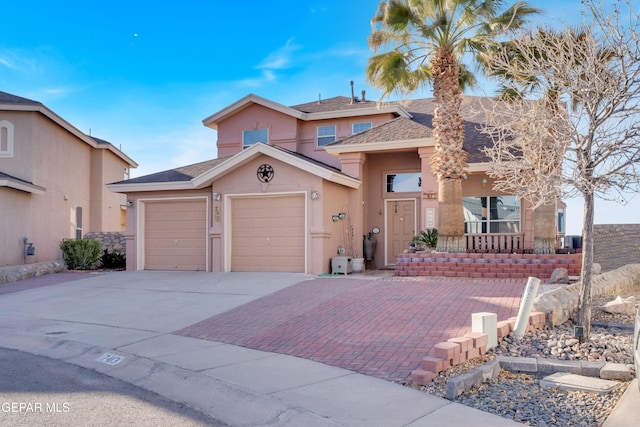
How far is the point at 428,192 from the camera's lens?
59.0 feet

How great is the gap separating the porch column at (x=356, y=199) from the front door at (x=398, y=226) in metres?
1.10

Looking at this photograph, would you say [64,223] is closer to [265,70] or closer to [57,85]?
[57,85]

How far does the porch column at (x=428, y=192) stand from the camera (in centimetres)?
1786

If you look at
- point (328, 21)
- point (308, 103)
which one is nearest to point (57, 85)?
point (308, 103)

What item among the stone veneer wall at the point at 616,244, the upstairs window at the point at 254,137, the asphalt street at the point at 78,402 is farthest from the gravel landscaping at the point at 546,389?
the upstairs window at the point at 254,137

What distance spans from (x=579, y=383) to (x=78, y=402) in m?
5.53

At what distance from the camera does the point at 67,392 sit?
6.18 metres

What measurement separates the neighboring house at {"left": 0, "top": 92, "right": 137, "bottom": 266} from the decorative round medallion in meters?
9.42

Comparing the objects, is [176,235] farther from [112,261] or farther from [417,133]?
[417,133]

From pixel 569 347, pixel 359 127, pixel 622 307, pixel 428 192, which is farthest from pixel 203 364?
pixel 359 127

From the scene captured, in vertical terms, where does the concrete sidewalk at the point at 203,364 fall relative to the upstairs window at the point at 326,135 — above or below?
below

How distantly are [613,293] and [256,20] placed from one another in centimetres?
1393

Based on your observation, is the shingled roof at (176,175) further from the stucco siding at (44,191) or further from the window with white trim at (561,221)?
the window with white trim at (561,221)

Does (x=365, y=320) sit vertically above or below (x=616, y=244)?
below
